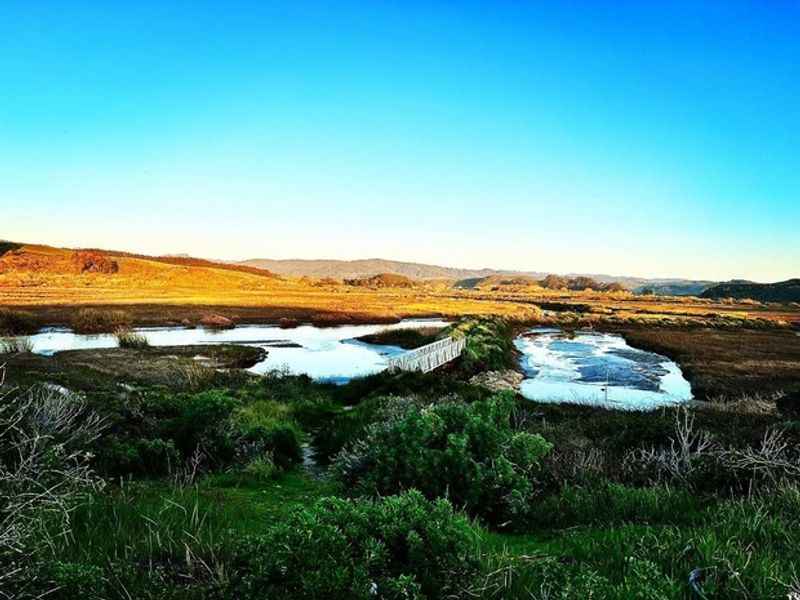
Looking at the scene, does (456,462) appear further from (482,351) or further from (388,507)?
(482,351)

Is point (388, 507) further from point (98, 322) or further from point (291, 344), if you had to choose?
point (98, 322)

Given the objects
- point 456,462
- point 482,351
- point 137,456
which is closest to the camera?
point 456,462

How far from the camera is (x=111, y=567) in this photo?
3.96 m

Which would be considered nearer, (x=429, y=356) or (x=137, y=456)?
(x=137, y=456)

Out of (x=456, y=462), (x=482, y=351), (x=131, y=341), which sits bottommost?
(x=131, y=341)

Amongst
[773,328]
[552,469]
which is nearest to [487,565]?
[552,469]

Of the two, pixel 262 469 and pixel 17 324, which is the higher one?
pixel 262 469

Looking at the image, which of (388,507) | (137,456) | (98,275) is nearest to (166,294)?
(98,275)

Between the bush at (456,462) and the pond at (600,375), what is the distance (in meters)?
15.5

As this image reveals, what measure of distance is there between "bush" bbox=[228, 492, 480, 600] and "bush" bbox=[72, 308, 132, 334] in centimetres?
5100

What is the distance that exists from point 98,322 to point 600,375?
4540 centimetres

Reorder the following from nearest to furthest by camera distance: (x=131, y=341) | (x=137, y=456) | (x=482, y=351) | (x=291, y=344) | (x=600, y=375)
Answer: (x=137, y=456)
(x=600, y=375)
(x=131, y=341)
(x=482, y=351)
(x=291, y=344)

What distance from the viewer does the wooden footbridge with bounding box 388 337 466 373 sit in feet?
92.6

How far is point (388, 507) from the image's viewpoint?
4121mm
